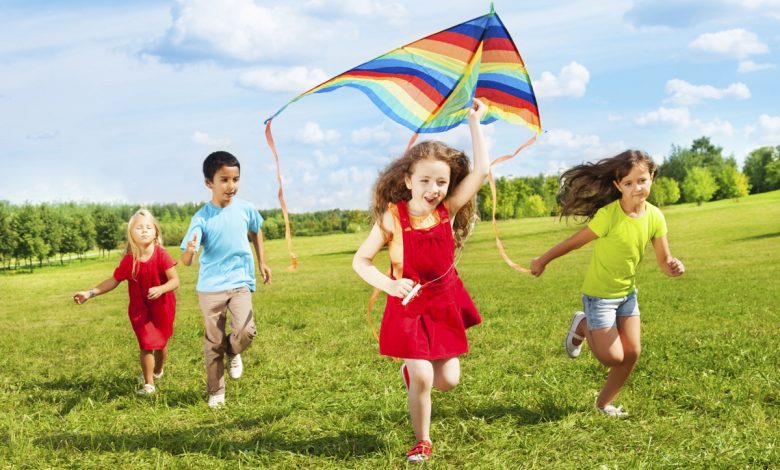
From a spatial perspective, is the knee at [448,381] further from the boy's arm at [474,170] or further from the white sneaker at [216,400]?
the white sneaker at [216,400]

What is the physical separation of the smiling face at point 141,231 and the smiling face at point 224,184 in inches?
41.8

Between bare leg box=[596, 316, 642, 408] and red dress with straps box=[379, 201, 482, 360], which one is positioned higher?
red dress with straps box=[379, 201, 482, 360]

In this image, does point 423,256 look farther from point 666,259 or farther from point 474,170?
point 666,259

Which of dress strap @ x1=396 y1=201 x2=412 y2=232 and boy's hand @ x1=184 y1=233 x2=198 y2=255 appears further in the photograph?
boy's hand @ x1=184 y1=233 x2=198 y2=255

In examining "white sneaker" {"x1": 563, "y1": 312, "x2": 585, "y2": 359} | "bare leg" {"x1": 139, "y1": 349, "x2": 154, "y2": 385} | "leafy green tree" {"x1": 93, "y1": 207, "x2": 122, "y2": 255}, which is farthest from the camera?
"leafy green tree" {"x1": 93, "y1": 207, "x2": 122, "y2": 255}

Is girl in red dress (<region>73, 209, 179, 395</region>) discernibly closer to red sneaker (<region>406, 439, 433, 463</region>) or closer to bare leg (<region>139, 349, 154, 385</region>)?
bare leg (<region>139, 349, 154, 385</region>)

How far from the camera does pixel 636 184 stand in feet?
18.2

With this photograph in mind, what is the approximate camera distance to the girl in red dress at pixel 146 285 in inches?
286

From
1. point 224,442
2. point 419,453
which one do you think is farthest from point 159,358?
point 419,453

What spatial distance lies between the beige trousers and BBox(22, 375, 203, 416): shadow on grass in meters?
0.31

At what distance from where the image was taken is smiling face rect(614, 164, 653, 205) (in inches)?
218

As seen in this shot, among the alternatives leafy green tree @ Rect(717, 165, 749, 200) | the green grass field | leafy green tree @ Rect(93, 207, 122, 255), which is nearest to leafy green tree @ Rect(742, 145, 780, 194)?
leafy green tree @ Rect(717, 165, 749, 200)

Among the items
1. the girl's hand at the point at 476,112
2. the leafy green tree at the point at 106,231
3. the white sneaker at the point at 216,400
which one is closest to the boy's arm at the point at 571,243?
the girl's hand at the point at 476,112

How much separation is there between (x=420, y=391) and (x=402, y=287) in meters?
0.75
